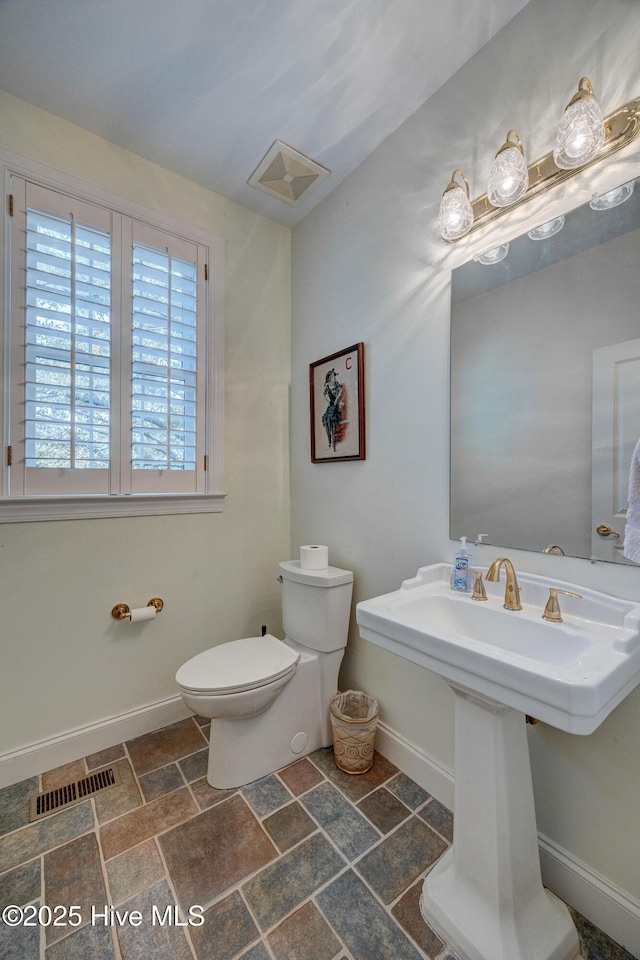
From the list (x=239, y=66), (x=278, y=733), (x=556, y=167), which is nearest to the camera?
(x=556, y=167)

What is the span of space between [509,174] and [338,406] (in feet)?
3.35

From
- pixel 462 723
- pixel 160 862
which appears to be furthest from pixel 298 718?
pixel 462 723

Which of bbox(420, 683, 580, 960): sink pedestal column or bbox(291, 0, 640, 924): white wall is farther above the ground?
bbox(291, 0, 640, 924): white wall

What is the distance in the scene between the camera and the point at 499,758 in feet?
3.16

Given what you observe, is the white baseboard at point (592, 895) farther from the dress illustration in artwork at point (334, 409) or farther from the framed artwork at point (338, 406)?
the dress illustration in artwork at point (334, 409)

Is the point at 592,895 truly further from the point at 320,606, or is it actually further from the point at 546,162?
the point at 546,162

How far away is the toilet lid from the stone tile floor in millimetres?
435

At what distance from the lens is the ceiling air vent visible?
171 centimetres

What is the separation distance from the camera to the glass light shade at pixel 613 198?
99 centimetres

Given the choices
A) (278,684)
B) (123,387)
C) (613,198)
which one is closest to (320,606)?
(278,684)

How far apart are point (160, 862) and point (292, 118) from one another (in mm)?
2621

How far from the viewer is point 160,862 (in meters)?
1.20

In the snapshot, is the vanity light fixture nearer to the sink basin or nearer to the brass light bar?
the brass light bar

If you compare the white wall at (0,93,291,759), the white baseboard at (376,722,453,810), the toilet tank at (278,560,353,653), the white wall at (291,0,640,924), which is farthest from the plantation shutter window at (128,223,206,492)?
the white baseboard at (376,722,453,810)
